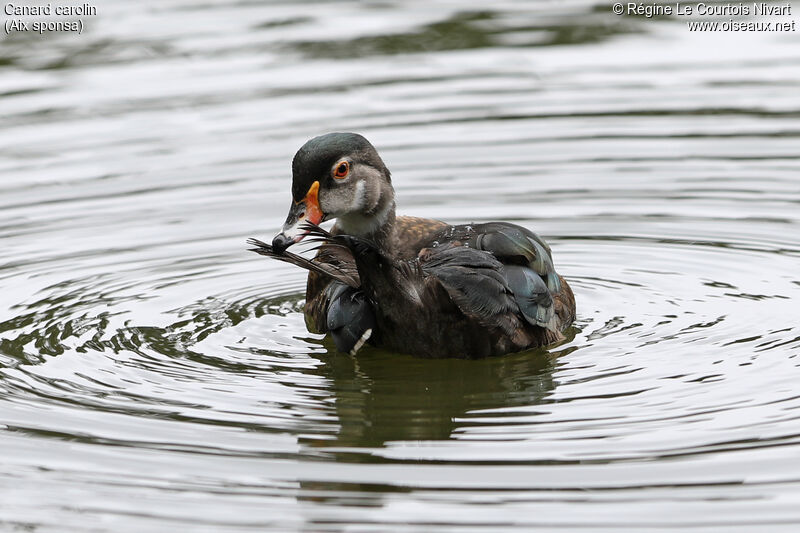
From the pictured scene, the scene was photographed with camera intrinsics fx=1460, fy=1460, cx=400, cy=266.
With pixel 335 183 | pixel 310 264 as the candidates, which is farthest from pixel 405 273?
pixel 335 183

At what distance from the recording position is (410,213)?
12.5 metres

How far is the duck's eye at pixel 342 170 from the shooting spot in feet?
28.5

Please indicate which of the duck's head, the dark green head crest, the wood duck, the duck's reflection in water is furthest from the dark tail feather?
the duck's reflection in water

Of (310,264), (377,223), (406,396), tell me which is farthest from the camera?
(377,223)

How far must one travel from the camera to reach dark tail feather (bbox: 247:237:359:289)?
7.70 m

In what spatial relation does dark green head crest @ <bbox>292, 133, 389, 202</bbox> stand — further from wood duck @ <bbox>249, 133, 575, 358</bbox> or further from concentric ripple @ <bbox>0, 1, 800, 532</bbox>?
concentric ripple @ <bbox>0, 1, 800, 532</bbox>

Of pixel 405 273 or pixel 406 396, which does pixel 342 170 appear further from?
pixel 406 396

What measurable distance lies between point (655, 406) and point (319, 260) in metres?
2.27

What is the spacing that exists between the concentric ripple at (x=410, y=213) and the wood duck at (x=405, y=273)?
0.83 ft

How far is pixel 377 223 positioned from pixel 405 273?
4.16 feet

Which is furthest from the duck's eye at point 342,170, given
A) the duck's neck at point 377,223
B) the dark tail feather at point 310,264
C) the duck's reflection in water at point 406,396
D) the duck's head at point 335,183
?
the duck's reflection in water at point 406,396

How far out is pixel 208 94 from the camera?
1570cm

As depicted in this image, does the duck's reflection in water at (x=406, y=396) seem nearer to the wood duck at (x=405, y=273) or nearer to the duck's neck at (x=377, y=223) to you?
the wood duck at (x=405, y=273)

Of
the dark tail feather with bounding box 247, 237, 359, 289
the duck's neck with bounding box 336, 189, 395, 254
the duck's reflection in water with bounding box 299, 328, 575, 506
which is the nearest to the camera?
the duck's reflection in water with bounding box 299, 328, 575, 506
